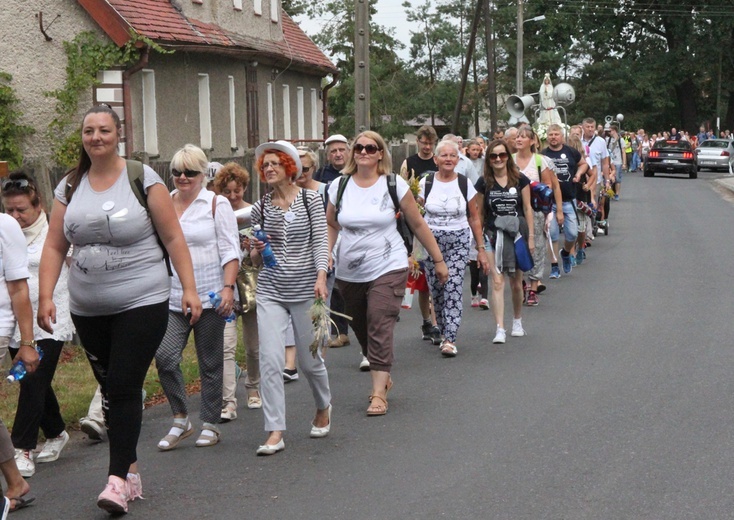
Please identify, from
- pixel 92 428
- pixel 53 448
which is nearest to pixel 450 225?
pixel 92 428

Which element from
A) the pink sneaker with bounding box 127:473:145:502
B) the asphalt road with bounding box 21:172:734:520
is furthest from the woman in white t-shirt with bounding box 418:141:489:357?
the pink sneaker with bounding box 127:473:145:502

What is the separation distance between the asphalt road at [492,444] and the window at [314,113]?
29.9 meters

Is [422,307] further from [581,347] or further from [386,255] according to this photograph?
[386,255]

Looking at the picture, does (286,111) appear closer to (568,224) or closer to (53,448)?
(568,224)

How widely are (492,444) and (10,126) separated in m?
18.2

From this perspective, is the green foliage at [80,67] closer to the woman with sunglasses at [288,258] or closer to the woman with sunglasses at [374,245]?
the woman with sunglasses at [374,245]

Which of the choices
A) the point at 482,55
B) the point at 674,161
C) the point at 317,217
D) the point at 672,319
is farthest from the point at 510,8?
the point at 317,217

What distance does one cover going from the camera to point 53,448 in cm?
742

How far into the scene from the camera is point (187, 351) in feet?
37.6

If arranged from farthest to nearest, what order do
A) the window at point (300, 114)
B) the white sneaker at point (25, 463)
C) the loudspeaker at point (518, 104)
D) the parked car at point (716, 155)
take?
the parked car at point (716, 155), the window at point (300, 114), the loudspeaker at point (518, 104), the white sneaker at point (25, 463)

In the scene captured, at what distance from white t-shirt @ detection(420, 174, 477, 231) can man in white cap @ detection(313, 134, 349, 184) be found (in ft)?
3.23

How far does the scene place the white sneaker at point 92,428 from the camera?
7.78 metres

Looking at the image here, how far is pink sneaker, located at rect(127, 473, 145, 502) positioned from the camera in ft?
20.5

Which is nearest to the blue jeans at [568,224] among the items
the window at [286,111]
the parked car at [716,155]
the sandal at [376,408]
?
the sandal at [376,408]
